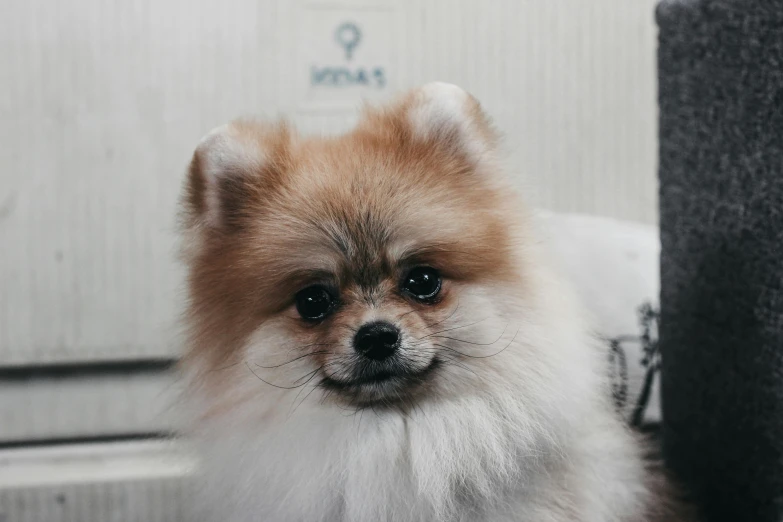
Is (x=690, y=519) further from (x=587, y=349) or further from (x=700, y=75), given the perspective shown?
(x=700, y=75)

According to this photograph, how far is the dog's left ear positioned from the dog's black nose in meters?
0.27

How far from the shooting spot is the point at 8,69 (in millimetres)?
1521

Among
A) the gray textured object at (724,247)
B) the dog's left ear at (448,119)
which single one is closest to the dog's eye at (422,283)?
the dog's left ear at (448,119)

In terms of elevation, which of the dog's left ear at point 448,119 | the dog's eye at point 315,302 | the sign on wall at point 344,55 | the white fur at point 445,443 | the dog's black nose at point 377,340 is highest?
the sign on wall at point 344,55

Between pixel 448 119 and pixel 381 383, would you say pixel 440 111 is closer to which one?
pixel 448 119

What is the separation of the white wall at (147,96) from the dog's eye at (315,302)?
0.70 metres

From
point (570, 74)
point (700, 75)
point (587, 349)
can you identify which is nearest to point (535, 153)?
point (570, 74)

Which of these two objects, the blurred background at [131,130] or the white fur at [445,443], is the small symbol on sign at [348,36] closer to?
the blurred background at [131,130]

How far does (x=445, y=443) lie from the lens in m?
0.89

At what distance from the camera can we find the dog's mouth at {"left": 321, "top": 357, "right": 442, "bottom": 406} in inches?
34.0

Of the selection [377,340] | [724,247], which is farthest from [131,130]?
[724,247]

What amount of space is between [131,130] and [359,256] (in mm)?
897

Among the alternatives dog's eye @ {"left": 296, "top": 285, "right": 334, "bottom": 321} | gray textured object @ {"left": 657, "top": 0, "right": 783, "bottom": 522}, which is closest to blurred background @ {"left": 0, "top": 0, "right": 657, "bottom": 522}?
gray textured object @ {"left": 657, "top": 0, "right": 783, "bottom": 522}

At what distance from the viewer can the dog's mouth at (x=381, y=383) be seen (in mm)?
Answer: 864
